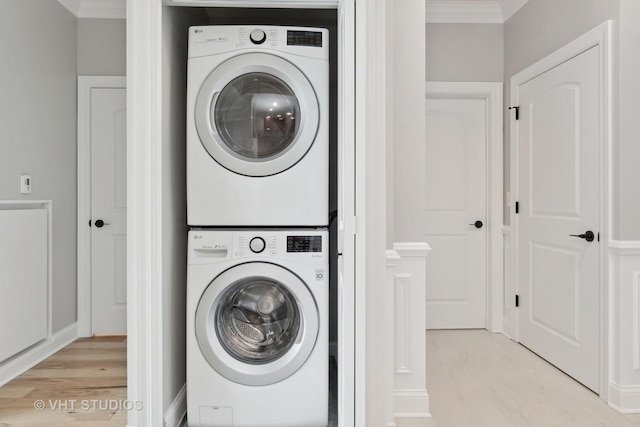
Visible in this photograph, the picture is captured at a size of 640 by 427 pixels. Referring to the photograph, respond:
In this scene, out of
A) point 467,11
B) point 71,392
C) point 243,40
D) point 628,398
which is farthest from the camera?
point 467,11

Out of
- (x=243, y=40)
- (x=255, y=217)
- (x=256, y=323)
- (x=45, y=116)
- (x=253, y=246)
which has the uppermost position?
(x=243, y=40)

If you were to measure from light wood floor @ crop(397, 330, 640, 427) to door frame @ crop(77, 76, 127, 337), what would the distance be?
2.55 m

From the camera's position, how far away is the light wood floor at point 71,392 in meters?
2.04

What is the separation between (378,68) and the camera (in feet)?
5.45

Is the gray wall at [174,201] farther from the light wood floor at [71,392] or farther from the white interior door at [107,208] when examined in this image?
the white interior door at [107,208]

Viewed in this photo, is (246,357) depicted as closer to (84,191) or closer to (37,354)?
(37,354)

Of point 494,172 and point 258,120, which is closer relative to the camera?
point 258,120

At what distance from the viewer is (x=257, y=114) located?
6.44 ft

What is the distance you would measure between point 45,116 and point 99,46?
77 centimetres

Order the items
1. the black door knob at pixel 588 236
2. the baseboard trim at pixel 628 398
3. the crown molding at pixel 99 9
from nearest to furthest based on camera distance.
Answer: the baseboard trim at pixel 628 398 → the black door knob at pixel 588 236 → the crown molding at pixel 99 9

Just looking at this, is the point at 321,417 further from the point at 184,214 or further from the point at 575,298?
the point at 575,298

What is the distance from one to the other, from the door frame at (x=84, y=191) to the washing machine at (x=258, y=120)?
1848 millimetres

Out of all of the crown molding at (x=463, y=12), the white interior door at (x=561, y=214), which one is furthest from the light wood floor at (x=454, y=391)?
the crown molding at (x=463, y=12)

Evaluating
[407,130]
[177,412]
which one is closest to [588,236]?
[407,130]
